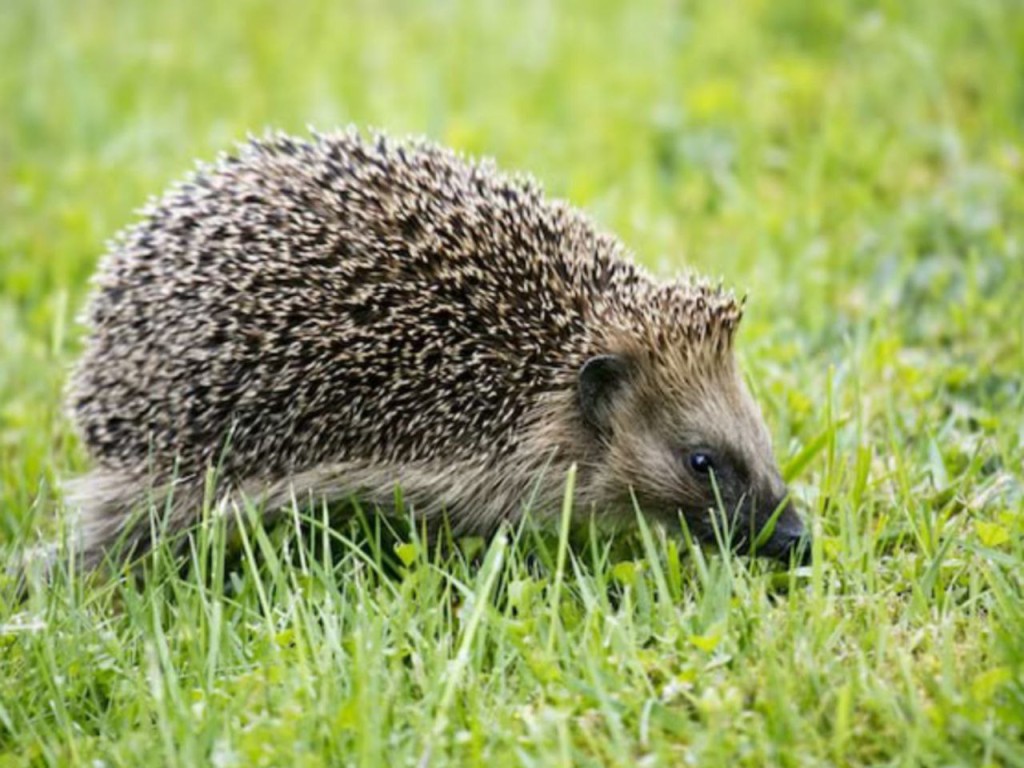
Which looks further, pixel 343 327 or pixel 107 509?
pixel 107 509

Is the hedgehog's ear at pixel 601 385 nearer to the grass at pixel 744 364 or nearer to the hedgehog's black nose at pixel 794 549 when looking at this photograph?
the grass at pixel 744 364

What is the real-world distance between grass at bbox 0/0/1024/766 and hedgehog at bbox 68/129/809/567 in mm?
253

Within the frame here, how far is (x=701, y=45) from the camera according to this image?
9.84 meters

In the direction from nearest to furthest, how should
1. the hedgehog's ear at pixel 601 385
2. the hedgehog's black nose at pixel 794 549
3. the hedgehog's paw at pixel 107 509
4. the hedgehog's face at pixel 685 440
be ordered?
1. the hedgehog's black nose at pixel 794 549
2. the hedgehog's face at pixel 685 440
3. the hedgehog's ear at pixel 601 385
4. the hedgehog's paw at pixel 107 509

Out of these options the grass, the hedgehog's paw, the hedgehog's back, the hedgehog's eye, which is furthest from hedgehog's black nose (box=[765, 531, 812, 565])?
the hedgehog's paw

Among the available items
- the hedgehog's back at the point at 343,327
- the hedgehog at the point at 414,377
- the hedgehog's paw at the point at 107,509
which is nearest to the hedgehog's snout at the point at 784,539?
the hedgehog at the point at 414,377

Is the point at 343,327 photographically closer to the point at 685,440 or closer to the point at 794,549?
the point at 685,440

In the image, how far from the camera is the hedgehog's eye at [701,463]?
546 cm

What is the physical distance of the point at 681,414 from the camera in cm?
556

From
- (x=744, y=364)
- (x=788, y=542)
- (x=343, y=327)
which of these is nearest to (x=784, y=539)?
(x=788, y=542)

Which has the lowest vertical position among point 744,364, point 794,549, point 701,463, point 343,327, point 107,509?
point 107,509

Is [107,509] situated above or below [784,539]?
below

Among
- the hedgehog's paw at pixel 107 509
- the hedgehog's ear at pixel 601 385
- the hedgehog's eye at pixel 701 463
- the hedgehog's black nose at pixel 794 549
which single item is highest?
the hedgehog's ear at pixel 601 385

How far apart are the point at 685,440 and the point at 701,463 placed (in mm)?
116
